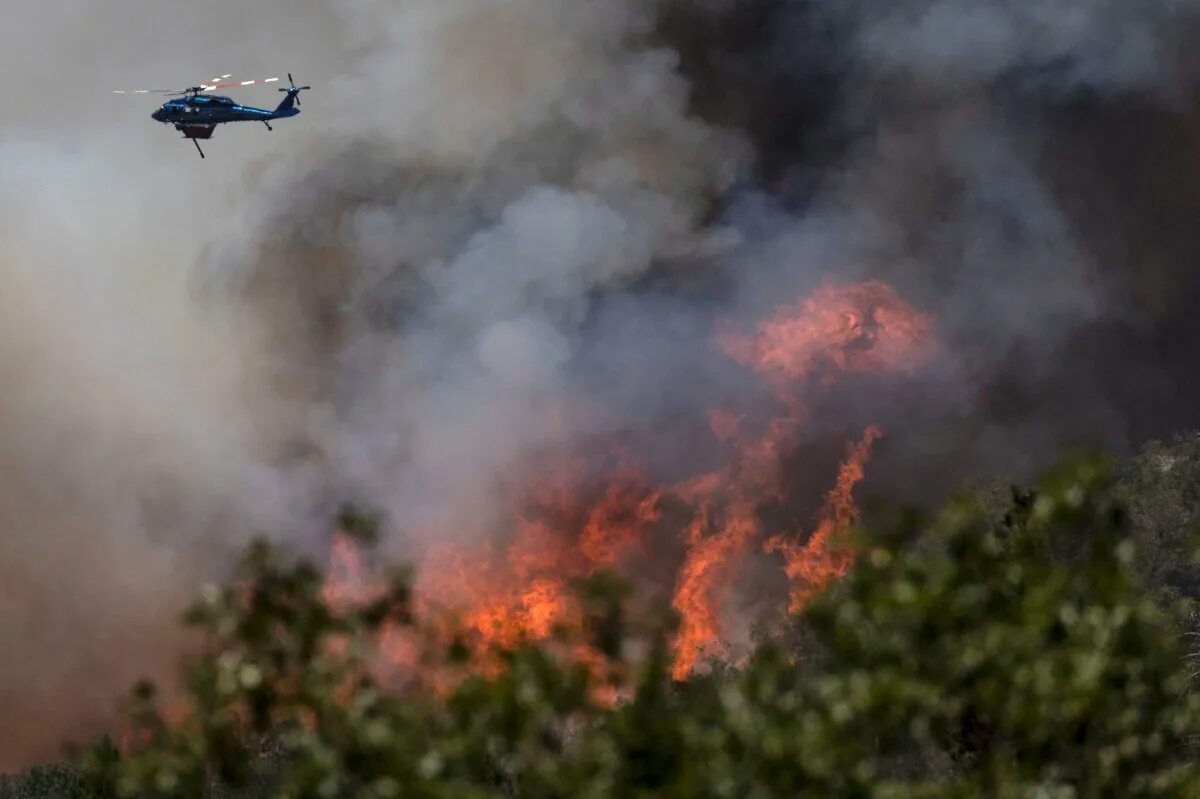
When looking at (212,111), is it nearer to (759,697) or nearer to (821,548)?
(821,548)

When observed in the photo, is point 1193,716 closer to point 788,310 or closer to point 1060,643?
point 1060,643

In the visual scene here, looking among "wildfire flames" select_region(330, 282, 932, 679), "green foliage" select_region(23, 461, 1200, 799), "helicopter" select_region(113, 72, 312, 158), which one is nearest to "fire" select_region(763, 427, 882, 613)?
"wildfire flames" select_region(330, 282, 932, 679)

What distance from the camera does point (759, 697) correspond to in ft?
68.4

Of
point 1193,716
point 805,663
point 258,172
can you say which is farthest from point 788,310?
point 1193,716

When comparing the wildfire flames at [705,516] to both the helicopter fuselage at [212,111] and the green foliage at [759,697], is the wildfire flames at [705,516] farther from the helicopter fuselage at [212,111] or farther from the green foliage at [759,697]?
the green foliage at [759,697]

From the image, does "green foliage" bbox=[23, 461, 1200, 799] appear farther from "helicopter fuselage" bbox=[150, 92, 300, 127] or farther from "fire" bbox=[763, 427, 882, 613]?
"helicopter fuselage" bbox=[150, 92, 300, 127]

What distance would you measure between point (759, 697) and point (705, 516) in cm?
5496

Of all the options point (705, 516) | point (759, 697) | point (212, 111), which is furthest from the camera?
point (705, 516)

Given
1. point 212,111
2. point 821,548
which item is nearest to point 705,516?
point 821,548

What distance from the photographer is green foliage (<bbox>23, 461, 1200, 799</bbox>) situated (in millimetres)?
20219

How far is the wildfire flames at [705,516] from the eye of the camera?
72312 millimetres

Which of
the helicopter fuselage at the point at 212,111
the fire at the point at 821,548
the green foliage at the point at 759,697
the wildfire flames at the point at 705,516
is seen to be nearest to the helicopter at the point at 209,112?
the helicopter fuselage at the point at 212,111

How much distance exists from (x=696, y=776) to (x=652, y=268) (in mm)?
57929

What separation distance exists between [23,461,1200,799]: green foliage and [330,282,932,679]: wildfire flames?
4692 centimetres
